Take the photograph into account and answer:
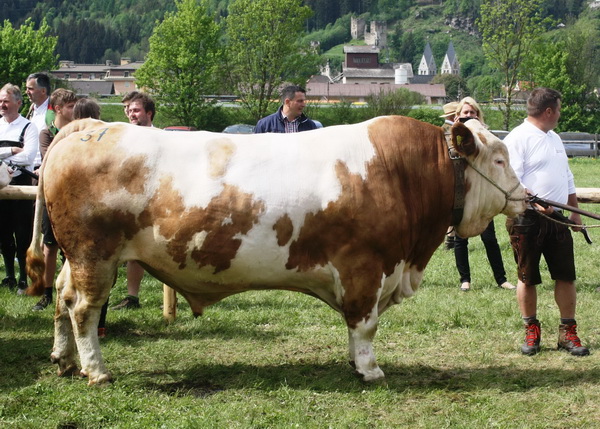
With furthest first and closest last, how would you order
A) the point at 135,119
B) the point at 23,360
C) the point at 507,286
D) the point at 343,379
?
the point at 507,286
the point at 135,119
the point at 23,360
the point at 343,379

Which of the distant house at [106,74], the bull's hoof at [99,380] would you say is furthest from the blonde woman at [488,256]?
the distant house at [106,74]

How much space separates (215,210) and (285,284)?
2.68ft

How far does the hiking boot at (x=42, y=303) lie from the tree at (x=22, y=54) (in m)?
51.4

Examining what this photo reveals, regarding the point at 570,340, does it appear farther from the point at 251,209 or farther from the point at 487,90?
the point at 487,90

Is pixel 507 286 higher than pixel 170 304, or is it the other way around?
pixel 170 304

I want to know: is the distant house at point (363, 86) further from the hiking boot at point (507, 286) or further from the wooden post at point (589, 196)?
the wooden post at point (589, 196)

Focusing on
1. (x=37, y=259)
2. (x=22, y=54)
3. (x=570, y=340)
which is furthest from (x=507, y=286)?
(x=22, y=54)

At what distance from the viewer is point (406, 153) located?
6.05 meters

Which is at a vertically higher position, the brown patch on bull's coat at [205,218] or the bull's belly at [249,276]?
the brown patch on bull's coat at [205,218]

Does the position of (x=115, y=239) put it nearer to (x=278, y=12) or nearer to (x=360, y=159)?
(x=360, y=159)

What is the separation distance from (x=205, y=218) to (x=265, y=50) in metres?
62.1

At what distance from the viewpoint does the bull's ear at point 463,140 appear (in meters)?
6.02

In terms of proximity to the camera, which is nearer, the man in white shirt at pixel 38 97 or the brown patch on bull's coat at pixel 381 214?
the brown patch on bull's coat at pixel 381 214

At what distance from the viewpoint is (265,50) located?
66.2 meters
